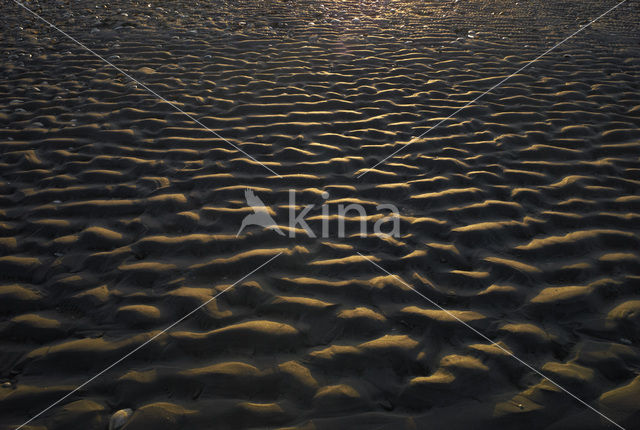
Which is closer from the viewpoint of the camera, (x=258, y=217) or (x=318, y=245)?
(x=318, y=245)

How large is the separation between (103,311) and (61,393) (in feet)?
1.84

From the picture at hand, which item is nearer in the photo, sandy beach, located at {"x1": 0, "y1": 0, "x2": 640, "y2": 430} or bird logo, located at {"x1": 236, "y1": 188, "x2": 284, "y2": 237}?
sandy beach, located at {"x1": 0, "y1": 0, "x2": 640, "y2": 430}

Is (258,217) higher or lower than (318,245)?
higher

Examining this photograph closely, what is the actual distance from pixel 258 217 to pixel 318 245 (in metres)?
0.61

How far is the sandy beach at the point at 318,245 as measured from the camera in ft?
6.55

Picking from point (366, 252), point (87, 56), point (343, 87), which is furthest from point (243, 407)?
point (87, 56)

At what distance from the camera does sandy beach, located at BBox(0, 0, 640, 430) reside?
2.00m

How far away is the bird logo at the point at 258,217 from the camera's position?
10.4 feet

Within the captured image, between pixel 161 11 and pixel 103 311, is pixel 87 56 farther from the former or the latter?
pixel 103 311

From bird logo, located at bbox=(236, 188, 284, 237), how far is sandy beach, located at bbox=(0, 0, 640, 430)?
2 centimetres

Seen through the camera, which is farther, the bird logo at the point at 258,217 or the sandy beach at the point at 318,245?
the bird logo at the point at 258,217

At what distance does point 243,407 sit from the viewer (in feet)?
6.28

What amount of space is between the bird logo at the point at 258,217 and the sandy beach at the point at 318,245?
22mm

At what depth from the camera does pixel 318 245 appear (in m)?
3.01
